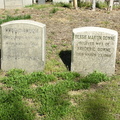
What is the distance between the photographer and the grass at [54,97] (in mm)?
3729

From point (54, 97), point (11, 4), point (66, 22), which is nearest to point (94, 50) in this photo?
point (54, 97)

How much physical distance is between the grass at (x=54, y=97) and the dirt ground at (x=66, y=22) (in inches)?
50.4

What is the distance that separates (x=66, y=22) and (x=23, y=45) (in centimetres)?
500

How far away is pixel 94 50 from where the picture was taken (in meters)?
5.05

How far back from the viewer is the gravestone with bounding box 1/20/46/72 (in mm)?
5094

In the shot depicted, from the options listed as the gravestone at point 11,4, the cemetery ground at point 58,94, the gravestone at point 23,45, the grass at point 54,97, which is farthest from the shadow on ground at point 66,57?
the gravestone at point 11,4

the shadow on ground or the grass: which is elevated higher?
the shadow on ground

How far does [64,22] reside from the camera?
9930 mm

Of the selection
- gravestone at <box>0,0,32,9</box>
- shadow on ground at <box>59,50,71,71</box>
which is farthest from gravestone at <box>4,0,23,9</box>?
shadow on ground at <box>59,50,71,71</box>

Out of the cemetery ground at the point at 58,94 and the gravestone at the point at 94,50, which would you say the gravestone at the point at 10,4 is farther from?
the gravestone at the point at 94,50

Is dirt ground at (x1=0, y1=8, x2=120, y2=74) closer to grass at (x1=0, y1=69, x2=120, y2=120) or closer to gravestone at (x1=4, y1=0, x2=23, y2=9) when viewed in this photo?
grass at (x1=0, y1=69, x2=120, y2=120)

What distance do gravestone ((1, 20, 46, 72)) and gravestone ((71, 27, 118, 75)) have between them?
0.74 meters

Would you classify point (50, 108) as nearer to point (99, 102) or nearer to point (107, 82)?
point (99, 102)

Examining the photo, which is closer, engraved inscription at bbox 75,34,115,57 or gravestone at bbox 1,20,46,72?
engraved inscription at bbox 75,34,115,57
